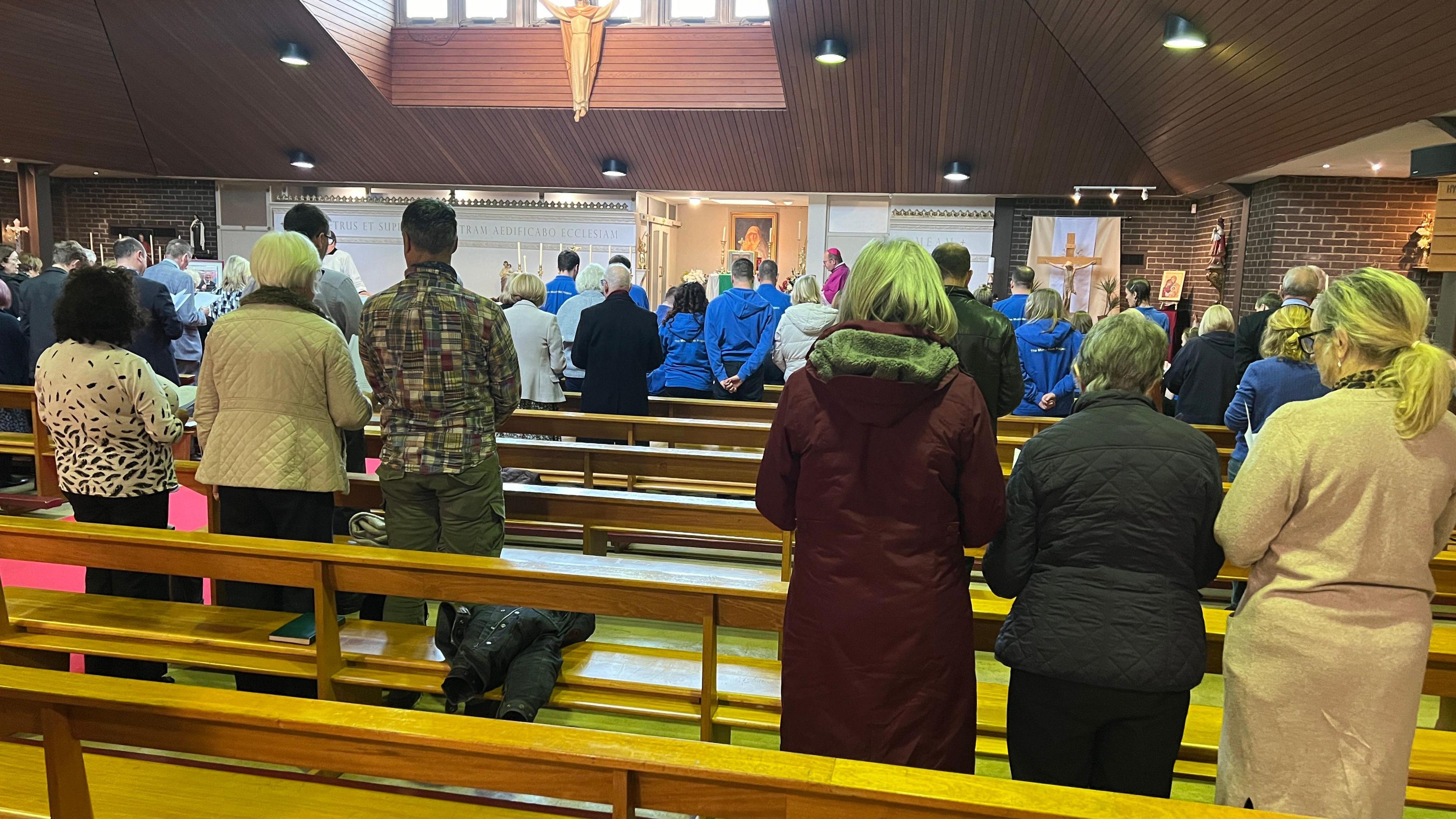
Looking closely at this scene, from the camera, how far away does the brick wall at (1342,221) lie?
8.12 metres

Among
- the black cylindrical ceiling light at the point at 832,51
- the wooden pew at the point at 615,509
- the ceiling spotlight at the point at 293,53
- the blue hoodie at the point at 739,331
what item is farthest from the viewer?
the ceiling spotlight at the point at 293,53

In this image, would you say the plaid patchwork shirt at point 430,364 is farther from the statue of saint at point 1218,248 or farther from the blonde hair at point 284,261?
the statue of saint at point 1218,248

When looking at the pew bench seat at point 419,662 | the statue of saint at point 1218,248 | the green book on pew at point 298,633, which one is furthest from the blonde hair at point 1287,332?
the statue of saint at point 1218,248

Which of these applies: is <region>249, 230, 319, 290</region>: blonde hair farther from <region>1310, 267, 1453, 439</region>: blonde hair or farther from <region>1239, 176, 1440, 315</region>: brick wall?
<region>1239, 176, 1440, 315</region>: brick wall

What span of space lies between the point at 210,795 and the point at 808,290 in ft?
14.4

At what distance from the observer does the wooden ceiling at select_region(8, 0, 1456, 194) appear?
21.4ft

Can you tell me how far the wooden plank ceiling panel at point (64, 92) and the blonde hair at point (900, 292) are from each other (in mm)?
10152

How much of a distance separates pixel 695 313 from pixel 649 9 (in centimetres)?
551

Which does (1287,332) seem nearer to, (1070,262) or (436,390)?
(436,390)

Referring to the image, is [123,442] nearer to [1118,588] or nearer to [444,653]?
[444,653]

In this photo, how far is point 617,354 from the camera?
537 centimetres

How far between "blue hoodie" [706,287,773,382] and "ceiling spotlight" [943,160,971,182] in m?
5.15

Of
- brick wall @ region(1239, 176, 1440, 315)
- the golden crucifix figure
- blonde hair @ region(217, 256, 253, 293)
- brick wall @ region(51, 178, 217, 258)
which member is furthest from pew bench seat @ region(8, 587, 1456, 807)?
brick wall @ region(51, 178, 217, 258)

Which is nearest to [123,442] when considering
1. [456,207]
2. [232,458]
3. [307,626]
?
[232,458]
